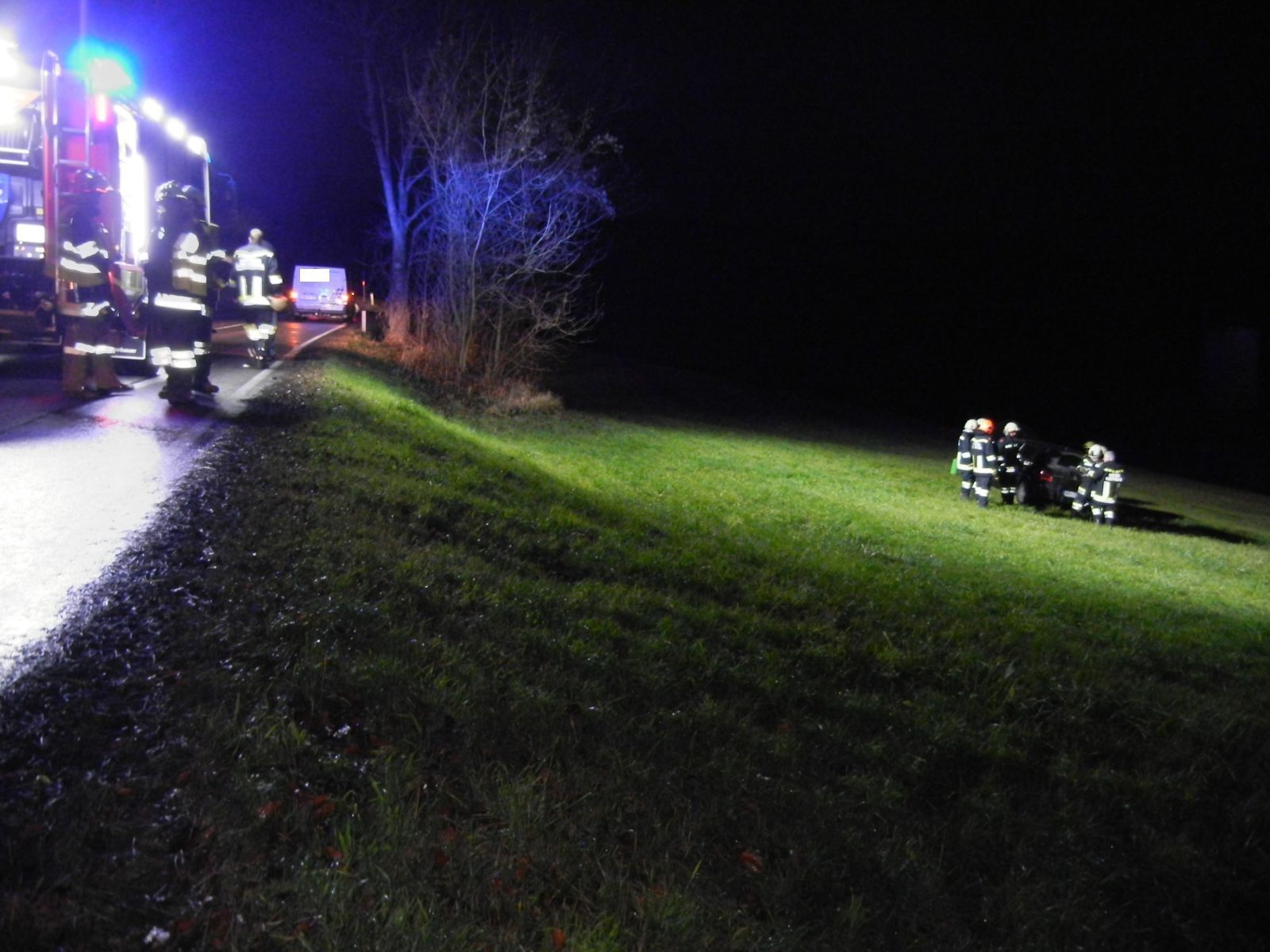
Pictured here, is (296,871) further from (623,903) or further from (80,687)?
(80,687)

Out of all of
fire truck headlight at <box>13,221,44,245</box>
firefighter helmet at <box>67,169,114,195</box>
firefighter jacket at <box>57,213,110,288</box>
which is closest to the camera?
firefighter jacket at <box>57,213,110,288</box>

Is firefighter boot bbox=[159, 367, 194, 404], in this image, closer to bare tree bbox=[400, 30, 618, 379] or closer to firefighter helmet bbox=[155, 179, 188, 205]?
firefighter helmet bbox=[155, 179, 188, 205]

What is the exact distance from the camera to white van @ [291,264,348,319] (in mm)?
36281

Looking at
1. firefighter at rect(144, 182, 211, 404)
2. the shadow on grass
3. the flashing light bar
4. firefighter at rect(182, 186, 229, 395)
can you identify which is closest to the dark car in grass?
the shadow on grass

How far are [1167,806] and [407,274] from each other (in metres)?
28.4

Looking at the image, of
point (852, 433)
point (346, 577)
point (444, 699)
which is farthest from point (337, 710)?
point (852, 433)

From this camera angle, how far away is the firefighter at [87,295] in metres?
9.49

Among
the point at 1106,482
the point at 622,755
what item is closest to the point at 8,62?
the point at 622,755

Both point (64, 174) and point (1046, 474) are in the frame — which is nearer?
point (64, 174)

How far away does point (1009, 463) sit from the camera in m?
18.7

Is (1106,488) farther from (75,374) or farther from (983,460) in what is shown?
(75,374)

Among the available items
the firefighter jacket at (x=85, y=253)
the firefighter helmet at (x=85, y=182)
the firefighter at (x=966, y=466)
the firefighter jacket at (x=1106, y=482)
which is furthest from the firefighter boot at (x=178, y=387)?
the firefighter jacket at (x=1106, y=482)

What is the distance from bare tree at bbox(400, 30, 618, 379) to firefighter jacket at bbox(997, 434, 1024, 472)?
9.90m

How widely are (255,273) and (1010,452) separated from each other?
13.2 m
